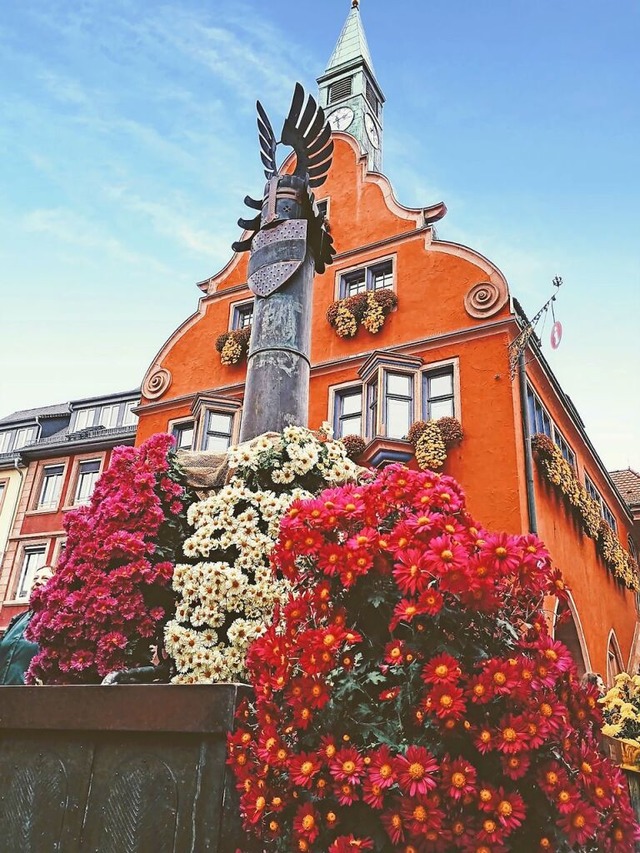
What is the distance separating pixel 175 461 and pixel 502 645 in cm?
257

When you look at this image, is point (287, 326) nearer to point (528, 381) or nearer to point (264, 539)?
point (264, 539)

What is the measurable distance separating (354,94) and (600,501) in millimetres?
14269

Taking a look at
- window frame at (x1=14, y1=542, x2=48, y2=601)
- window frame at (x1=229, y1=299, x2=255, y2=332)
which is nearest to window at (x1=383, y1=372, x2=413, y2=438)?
window frame at (x1=229, y1=299, x2=255, y2=332)

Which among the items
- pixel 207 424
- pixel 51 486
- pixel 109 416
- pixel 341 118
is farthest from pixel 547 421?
pixel 109 416

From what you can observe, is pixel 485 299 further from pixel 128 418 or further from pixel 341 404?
pixel 128 418

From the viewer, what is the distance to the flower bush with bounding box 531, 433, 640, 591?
12.4 m

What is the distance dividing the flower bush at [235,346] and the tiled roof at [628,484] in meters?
13.1

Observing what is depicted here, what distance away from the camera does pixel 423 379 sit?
1333cm

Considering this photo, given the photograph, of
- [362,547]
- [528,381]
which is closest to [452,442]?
[528,381]

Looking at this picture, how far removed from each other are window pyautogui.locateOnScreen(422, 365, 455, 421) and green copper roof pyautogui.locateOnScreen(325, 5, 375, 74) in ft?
49.1

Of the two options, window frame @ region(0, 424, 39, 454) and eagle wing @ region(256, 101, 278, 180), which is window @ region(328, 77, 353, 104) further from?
eagle wing @ region(256, 101, 278, 180)

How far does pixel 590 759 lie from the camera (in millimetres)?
Result: 1985

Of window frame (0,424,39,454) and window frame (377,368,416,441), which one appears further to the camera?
window frame (0,424,39,454)

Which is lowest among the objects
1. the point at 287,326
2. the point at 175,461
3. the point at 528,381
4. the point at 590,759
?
the point at 590,759
